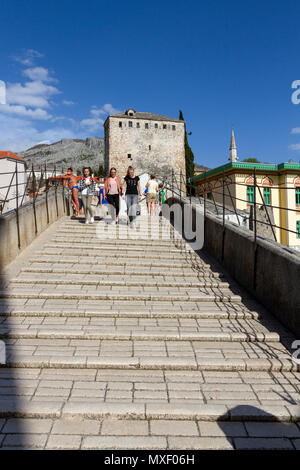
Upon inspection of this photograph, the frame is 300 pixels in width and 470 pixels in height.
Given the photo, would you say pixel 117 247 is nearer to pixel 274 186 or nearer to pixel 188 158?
pixel 274 186

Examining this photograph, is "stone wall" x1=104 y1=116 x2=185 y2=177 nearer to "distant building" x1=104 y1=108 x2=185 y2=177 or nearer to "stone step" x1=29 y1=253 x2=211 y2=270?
"distant building" x1=104 y1=108 x2=185 y2=177

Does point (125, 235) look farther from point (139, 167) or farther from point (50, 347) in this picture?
point (139, 167)

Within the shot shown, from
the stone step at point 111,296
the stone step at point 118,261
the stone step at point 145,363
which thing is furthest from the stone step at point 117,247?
the stone step at point 145,363

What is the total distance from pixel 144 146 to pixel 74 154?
7642 centimetres

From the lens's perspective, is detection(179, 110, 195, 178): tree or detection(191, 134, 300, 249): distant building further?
detection(179, 110, 195, 178): tree

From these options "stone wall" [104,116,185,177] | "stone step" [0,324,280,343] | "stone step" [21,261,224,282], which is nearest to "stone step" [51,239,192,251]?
"stone step" [21,261,224,282]

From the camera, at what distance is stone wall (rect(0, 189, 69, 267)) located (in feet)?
20.0

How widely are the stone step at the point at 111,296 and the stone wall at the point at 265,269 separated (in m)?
0.49

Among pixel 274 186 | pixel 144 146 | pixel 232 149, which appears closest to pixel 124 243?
pixel 274 186

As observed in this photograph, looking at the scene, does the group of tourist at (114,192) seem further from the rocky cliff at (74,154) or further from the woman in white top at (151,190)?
the rocky cliff at (74,154)

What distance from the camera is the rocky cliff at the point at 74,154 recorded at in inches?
4697

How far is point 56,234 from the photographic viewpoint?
8500 millimetres

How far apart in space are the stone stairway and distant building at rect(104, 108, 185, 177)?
51469mm

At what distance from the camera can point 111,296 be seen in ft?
17.1
